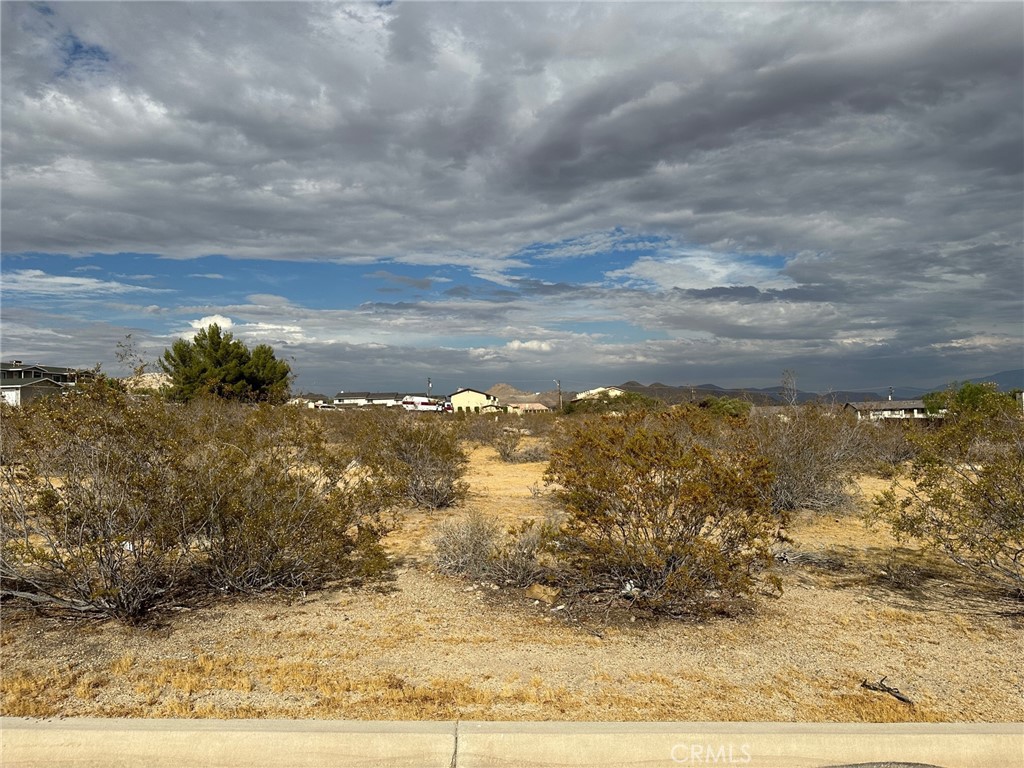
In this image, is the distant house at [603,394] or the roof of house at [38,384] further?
the distant house at [603,394]

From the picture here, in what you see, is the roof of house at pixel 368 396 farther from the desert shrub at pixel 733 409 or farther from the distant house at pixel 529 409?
the desert shrub at pixel 733 409

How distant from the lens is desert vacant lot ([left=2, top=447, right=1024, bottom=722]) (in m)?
4.38

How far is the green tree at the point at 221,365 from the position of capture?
30719 mm

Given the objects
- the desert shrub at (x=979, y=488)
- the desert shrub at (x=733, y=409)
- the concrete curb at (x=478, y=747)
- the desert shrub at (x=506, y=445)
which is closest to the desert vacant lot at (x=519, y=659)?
the concrete curb at (x=478, y=747)

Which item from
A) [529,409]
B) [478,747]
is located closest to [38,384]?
[478,747]

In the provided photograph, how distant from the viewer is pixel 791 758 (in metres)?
3.71

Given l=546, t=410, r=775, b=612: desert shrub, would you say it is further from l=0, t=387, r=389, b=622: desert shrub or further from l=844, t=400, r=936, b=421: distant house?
l=844, t=400, r=936, b=421: distant house

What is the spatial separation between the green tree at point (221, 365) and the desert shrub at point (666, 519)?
25369mm

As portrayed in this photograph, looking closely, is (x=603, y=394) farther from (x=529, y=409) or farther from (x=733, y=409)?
(x=733, y=409)

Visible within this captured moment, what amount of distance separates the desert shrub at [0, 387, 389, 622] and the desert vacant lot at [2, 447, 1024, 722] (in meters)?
0.31

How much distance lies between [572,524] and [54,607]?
4.26m

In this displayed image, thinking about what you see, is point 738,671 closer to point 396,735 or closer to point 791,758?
point 791,758

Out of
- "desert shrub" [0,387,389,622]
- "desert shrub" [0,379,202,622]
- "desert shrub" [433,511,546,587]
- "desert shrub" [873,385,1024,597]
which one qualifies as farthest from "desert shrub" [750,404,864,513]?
"desert shrub" [0,379,202,622]

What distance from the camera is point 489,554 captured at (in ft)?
24.5
